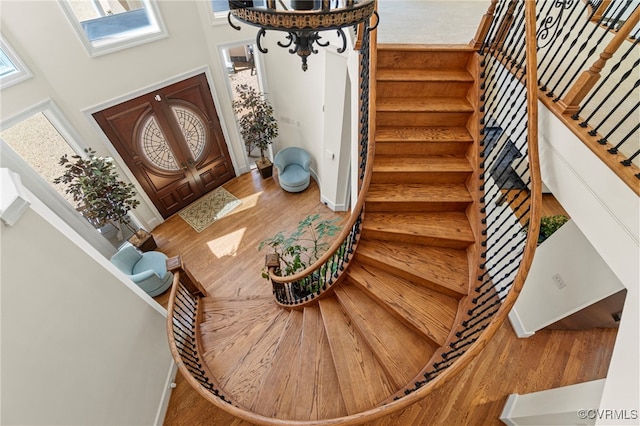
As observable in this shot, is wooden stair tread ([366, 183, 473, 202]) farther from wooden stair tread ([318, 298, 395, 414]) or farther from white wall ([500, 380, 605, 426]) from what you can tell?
white wall ([500, 380, 605, 426])

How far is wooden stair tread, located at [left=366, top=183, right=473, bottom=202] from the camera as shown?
→ 271 cm

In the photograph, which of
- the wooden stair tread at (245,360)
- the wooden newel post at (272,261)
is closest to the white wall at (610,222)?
the wooden stair tread at (245,360)

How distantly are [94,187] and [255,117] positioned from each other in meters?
2.67

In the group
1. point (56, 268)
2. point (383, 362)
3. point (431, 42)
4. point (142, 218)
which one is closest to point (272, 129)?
point (142, 218)

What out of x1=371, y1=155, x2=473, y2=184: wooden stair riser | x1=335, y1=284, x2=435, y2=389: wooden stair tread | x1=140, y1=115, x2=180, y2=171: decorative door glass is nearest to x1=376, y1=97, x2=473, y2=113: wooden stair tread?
x1=371, y1=155, x2=473, y2=184: wooden stair riser

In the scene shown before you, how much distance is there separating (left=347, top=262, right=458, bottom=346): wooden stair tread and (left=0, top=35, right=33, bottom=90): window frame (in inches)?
157

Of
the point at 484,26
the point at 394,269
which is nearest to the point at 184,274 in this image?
the point at 394,269

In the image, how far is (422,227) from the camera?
2.71 meters

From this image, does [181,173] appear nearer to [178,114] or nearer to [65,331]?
[178,114]

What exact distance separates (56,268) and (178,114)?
135 inches

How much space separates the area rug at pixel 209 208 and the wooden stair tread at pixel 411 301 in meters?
3.37

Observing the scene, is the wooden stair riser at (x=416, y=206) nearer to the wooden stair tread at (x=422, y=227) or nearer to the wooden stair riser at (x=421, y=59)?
the wooden stair tread at (x=422, y=227)

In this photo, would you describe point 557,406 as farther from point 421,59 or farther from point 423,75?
point 421,59

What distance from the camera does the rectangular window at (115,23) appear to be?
11.3 feet
